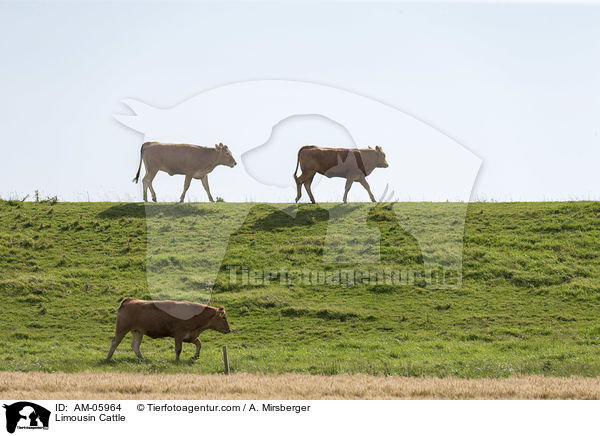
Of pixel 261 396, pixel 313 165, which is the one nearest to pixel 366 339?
pixel 261 396

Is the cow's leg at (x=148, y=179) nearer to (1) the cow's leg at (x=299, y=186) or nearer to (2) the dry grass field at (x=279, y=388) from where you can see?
(1) the cow's leg at (x=299, y=186)

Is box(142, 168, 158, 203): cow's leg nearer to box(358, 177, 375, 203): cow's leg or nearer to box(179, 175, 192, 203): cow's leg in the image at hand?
box(179, 175, 192, 203): cow's leg

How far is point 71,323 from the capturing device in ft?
76.8

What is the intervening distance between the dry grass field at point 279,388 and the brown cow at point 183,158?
20.3 meters

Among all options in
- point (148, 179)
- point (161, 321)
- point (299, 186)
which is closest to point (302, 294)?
point (161, 321)

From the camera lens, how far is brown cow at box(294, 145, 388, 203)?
3591 cm

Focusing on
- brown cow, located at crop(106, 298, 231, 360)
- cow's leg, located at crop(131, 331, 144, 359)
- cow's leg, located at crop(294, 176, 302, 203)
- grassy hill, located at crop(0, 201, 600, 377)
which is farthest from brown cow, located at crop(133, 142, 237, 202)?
cow's leg, located at crop(131, 331, 144, 359)

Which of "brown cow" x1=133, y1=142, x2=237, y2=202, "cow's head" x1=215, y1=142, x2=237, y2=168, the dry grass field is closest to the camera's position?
the dry grass field

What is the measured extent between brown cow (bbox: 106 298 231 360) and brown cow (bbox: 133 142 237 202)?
55.5 feet

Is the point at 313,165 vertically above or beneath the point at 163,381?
above

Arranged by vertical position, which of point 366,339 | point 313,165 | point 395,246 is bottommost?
point 366,339
